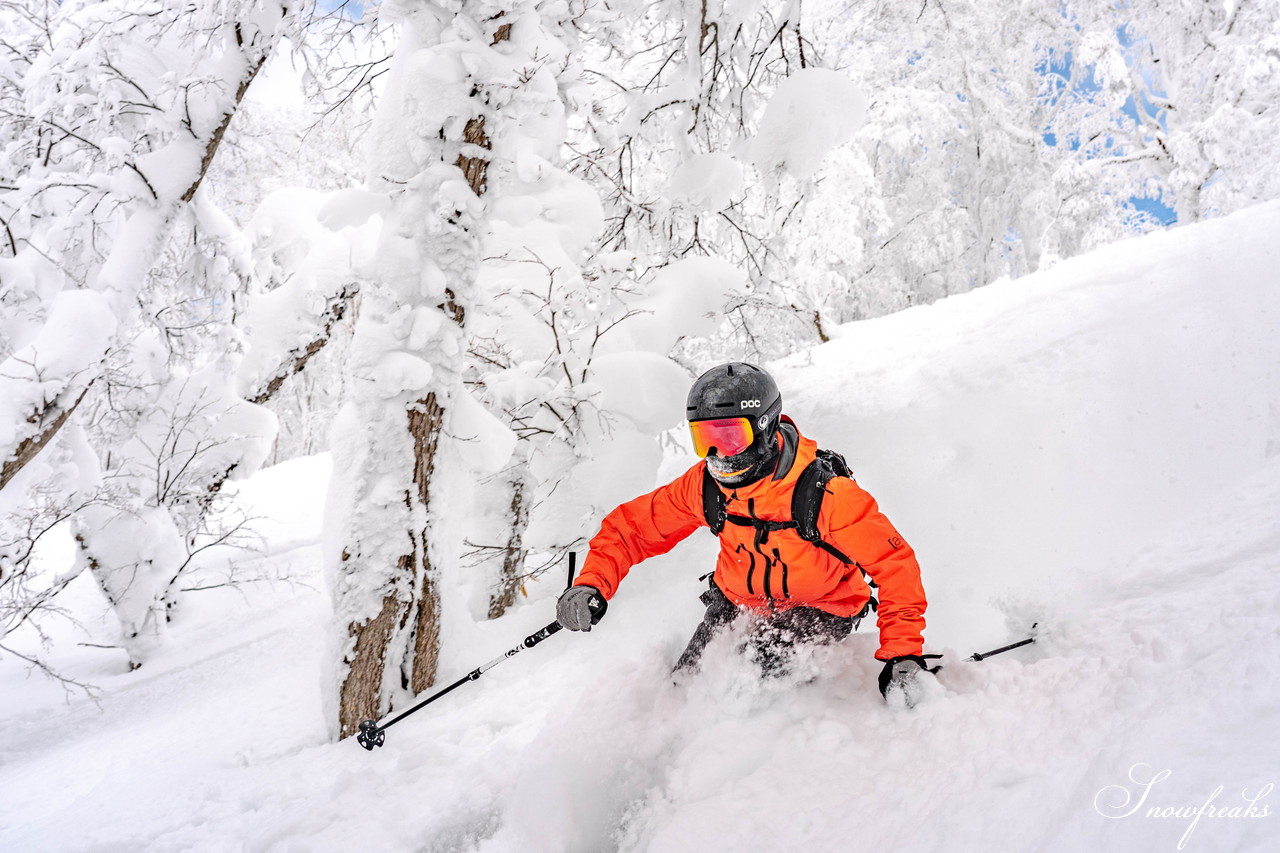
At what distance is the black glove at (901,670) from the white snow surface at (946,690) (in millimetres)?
110

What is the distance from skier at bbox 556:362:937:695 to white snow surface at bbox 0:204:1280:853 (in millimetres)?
175

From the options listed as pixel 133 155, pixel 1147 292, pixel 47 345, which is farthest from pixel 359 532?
pixel 1147 292

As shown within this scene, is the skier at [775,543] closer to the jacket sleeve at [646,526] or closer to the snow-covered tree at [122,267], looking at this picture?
the jacket sleeve at [646,526]

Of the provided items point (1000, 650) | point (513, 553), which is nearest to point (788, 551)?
point (1000, 650)

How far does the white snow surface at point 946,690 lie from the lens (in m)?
1.96

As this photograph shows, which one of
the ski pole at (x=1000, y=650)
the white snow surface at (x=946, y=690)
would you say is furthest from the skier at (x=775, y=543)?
the ski pole at (x=1000, y=650)

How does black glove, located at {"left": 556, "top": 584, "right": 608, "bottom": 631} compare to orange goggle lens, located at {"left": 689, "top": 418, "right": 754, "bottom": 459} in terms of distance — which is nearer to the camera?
orange goggle lens, located at {"left": 689, "top": 418, "right": 754, "bottom": 459}

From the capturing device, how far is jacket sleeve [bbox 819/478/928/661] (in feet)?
8.07

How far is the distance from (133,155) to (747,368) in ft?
16.5

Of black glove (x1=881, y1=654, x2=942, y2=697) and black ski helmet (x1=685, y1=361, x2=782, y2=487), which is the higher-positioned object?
black ski helmet (x1=685, y1=361, x2=782, y2=487)

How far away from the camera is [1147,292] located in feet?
17.7

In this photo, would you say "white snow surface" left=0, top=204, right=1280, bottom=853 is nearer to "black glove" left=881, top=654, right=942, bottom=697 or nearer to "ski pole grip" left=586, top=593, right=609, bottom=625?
"black glove" left=881, top=654, right=942, bottom=697

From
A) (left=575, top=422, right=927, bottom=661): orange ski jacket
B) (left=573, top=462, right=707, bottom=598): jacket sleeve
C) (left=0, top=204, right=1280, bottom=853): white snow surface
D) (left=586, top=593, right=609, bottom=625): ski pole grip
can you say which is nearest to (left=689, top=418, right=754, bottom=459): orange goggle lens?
(left=575, top=422, right=927, bottom=661): orange ski jacket

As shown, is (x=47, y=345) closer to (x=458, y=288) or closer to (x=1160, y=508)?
(x=458, y=288)
